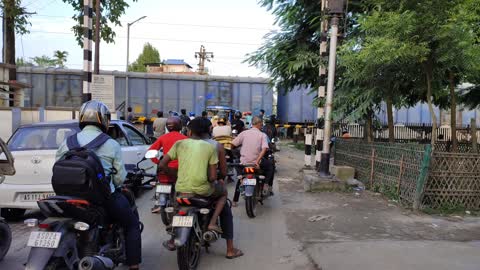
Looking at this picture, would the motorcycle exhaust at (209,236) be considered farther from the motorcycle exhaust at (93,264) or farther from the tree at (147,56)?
the tree at (147,56)

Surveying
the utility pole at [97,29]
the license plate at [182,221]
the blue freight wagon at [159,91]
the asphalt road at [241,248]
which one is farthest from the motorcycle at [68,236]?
the blue freight wagon at [159,91]

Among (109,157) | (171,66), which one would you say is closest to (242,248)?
(109,157)

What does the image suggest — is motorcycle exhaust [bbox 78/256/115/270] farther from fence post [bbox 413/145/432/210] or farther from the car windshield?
fence post [bbox 413/145/432/210]

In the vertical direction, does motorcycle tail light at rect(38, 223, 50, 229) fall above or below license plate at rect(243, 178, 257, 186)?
above

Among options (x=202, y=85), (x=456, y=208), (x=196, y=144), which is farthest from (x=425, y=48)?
(x=202, y=85)

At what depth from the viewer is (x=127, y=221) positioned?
170 inches

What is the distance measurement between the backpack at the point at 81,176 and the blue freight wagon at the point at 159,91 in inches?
922

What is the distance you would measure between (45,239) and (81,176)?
1.72 ft

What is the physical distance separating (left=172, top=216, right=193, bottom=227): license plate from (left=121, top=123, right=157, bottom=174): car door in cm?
433

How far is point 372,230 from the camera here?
6879mm

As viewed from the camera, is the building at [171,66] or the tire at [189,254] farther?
the building at [171,66]

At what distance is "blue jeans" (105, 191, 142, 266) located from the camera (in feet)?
13.7

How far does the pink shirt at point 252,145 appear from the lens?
24.9ft

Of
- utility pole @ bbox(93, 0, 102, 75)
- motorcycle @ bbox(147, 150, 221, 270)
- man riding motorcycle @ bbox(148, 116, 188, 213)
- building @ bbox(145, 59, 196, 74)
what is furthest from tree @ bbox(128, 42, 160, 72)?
motorcycle @ bbox(147, 150, 221, 270)
